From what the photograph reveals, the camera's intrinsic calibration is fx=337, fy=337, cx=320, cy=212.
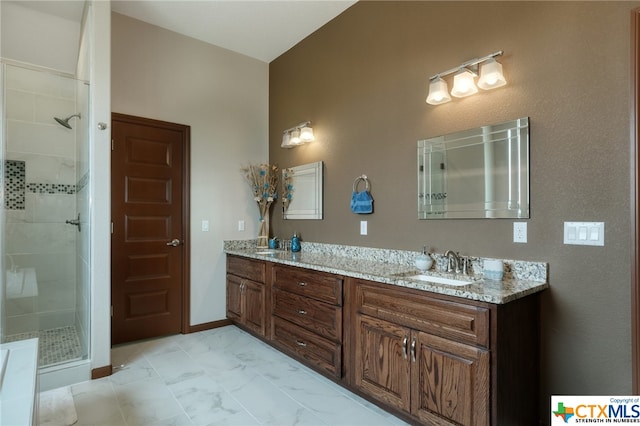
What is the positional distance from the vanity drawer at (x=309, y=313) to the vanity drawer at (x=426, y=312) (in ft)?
0.87

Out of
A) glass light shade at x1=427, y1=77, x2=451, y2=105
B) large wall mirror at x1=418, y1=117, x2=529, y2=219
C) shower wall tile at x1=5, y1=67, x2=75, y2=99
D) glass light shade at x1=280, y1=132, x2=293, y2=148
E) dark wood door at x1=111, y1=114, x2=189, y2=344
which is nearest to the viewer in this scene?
large wall mirror at x1=418, y1=117, x2=529, y2=219

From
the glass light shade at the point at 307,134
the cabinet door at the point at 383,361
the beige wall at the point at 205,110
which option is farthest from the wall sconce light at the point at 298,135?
the cabinet door at the point at 383,361

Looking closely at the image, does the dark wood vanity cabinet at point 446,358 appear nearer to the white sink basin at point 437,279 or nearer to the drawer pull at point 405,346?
the drawer pull at point 405,346

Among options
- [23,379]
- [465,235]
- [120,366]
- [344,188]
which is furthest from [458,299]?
[120,366]

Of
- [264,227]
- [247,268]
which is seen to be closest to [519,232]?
[247,268]

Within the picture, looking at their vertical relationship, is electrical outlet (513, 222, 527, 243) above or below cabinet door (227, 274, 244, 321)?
above

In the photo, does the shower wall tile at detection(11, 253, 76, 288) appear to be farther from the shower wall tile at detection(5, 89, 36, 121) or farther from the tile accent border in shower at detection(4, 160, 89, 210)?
the shower wall tile at detection(5, 89, 36, 121)

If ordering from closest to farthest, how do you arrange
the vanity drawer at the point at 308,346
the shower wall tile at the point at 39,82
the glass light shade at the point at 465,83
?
the glass light shade at the point at 465,83
the vanity drawer at the point at 308,346
the shower wall tile at the point at 39,82

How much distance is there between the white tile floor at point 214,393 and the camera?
2.04 m

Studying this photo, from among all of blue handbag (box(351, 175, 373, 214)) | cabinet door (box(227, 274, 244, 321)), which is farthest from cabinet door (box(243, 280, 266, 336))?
blue handbag (box(351, 175, 373, 214))

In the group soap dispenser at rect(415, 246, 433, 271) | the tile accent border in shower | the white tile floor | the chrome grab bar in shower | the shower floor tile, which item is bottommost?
the white tile floor

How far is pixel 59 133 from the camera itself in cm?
312

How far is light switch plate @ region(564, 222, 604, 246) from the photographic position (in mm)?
1673

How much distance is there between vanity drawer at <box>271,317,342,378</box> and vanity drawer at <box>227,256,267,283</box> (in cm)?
44
